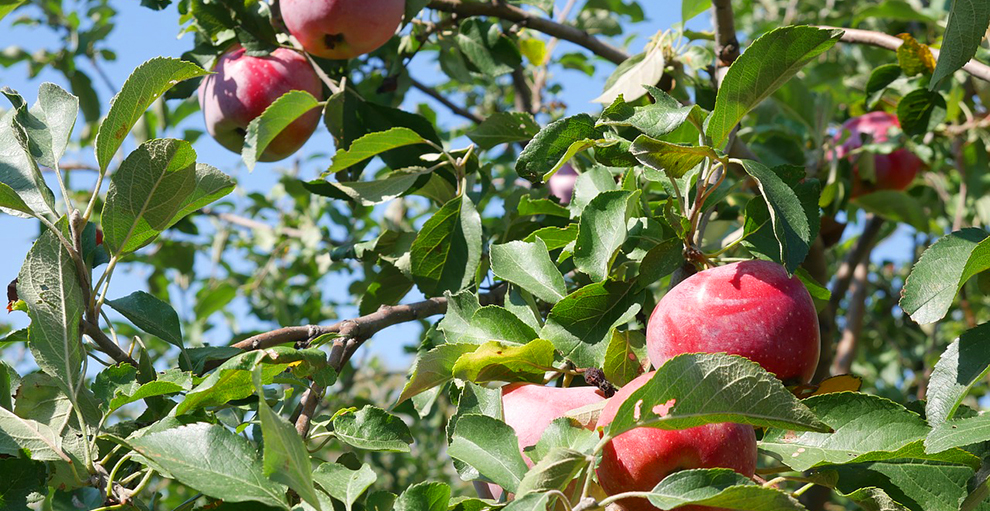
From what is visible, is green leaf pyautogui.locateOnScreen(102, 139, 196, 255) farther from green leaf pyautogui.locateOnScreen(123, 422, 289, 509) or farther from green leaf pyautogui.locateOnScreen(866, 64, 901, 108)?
green leaf pyautogui.locateOnScreen(866, 64, 901, 108)

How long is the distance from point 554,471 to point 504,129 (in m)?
0.77

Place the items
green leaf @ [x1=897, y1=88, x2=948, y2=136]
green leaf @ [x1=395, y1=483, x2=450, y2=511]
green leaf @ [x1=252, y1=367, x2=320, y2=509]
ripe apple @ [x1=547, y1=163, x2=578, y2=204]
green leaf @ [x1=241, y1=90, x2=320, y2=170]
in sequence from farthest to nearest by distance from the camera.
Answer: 1. ripe apple @ [x1=547, y1=163, x2=578, y2=204]
2. green leaf @ [x1=897, y1=88, x2=948, y2=136]
3. green leaf @ [x1=241, y1=90, x2=320, y2=170]
4. green leaf @ [x1=395, y1=483, x2=450, y2=511]
5. green leaf @ [x1=252, y1=367, x2=320, y2=509]

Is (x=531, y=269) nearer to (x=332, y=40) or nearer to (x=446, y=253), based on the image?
(x=446, y=253)

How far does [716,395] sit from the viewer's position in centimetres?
69

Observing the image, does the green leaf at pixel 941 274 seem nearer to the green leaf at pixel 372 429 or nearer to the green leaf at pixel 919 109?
the green leaf at pixel 372 429

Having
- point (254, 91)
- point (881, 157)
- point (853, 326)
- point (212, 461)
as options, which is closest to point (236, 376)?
point (212, 461)

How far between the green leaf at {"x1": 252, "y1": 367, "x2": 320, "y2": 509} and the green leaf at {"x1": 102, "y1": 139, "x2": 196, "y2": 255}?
14.4 inches

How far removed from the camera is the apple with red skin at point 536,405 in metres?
0.89

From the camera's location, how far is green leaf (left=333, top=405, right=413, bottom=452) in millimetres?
913

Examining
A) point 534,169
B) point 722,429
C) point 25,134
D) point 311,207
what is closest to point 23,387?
point 25,134

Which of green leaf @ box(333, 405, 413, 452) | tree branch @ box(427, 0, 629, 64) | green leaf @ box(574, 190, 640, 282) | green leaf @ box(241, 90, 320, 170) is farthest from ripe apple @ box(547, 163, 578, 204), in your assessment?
green leaf @ box(333, 405, 413, 452)

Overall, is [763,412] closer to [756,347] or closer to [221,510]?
[756,347]

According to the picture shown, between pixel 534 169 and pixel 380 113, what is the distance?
672mm

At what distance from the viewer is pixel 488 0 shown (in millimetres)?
1765
